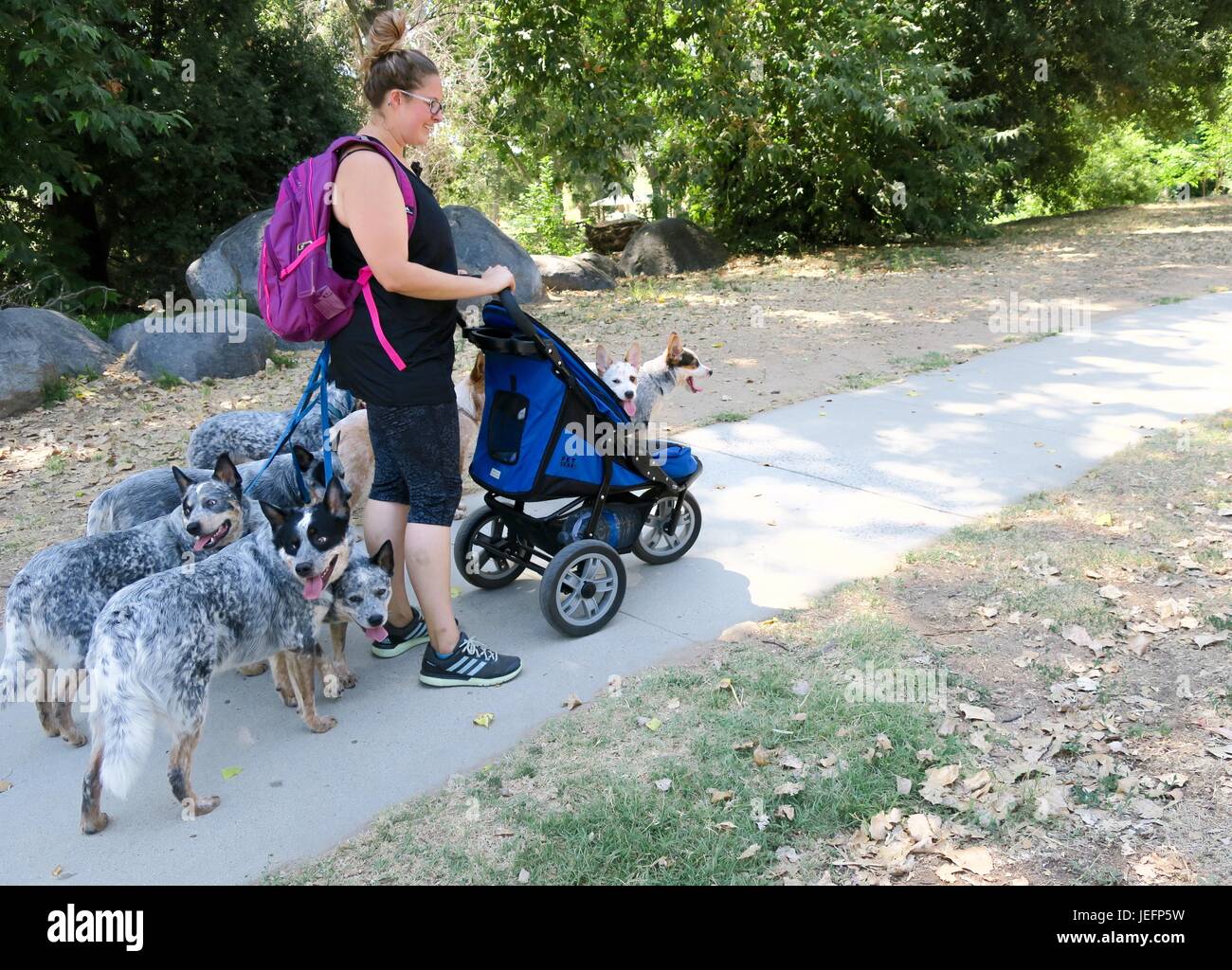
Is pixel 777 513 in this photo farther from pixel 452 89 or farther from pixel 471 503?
pixel 452 89

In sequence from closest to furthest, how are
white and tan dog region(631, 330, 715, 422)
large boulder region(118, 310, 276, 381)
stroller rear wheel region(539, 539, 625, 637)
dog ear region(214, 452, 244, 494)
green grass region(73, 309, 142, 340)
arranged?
dog ear region(214, 452, 244, 494) → stroller rear wheel region(539, 539, 625, 637) → white and tan dog region(631, 330, 715, 422) → large boulder region(118, 310, 276, 381) → green grass region(73, 309, 142, 340)

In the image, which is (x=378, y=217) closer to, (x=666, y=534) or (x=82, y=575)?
(x=82, y=575)

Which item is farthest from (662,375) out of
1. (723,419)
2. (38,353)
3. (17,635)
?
(38,353)

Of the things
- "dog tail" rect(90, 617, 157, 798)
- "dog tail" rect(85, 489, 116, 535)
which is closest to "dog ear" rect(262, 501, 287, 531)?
"dog tail" rect(90, 617, 157, 798)

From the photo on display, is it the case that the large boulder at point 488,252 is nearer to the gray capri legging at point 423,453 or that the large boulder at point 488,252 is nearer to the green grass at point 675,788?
the gray capri legging at point 423,453

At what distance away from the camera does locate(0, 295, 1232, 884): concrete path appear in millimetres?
3398

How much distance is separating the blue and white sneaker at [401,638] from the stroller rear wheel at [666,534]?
1.22m

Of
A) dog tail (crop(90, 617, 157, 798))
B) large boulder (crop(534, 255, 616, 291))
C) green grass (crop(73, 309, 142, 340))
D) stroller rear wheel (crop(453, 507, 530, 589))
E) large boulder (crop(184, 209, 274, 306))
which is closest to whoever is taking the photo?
dog tail (crop(90, 617, 157, 798))

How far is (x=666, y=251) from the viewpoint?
58.7ft

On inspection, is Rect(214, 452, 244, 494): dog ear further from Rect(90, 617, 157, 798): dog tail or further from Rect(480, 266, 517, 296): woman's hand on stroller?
Rect(480, 266, 517, 296): woman's hand on stroller

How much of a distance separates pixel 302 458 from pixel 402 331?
121cm

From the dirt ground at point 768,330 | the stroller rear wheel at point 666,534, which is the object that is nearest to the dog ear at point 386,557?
the stroller rear wheel at point 666,534

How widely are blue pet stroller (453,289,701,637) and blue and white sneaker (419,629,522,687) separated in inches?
15.1
